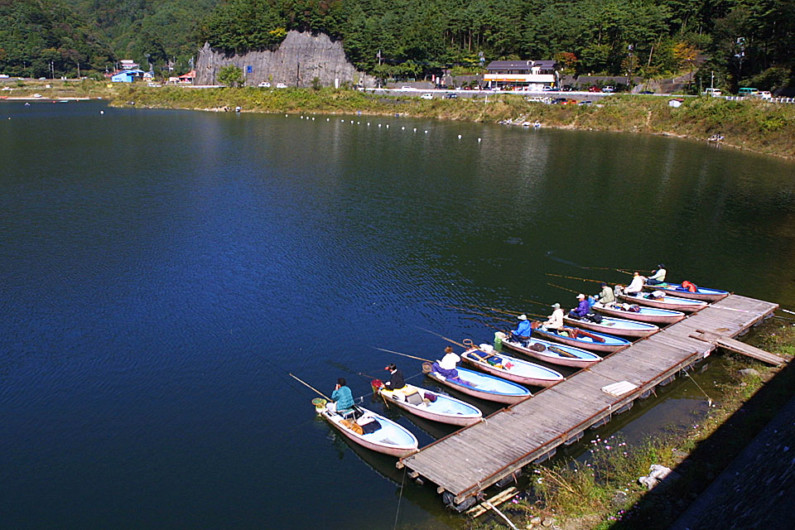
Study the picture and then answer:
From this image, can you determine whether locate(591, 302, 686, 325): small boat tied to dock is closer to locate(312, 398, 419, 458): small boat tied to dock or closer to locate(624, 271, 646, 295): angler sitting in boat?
locate(624, 271, 646, 295): angler sitting in boat

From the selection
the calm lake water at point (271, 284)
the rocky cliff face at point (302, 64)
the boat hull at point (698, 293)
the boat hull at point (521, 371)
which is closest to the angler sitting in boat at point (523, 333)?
the boat hull at point (521, 371)

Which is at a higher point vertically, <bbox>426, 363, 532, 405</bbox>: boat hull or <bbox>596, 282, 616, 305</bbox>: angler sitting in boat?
<bbox>596, 282, 616, 305</bbox>: angler sitting in boat

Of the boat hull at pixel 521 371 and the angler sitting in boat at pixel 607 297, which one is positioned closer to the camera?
the boat hull at pixel 521 371

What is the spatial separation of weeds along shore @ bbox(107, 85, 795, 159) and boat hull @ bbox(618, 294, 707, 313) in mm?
63517

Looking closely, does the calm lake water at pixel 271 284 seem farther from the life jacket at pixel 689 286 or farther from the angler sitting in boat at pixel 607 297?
the life jacket at pixel 689 286

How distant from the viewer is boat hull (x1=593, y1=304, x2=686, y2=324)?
1276 inches

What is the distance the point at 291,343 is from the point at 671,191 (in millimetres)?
50227

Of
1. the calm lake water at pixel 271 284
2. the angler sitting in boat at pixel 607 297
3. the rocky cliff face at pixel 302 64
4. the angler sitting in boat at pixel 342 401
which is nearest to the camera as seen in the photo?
the calm lake water at pixel 271 284

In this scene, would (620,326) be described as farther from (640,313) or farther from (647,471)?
(647,471)

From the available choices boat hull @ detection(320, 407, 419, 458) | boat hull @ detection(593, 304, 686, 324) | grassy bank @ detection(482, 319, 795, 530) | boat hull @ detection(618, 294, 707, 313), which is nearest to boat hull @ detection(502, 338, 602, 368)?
grassy bank @ detection(482, 319, 795, 530)

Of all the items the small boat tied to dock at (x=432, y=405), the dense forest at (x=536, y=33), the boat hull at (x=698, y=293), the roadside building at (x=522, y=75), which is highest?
the dense forest at (x=536, y=33)

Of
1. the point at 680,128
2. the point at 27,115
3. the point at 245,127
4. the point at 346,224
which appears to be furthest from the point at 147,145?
the point at 680,128

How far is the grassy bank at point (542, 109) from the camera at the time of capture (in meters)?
89.9

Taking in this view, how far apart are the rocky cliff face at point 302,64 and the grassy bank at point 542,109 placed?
10492mm
